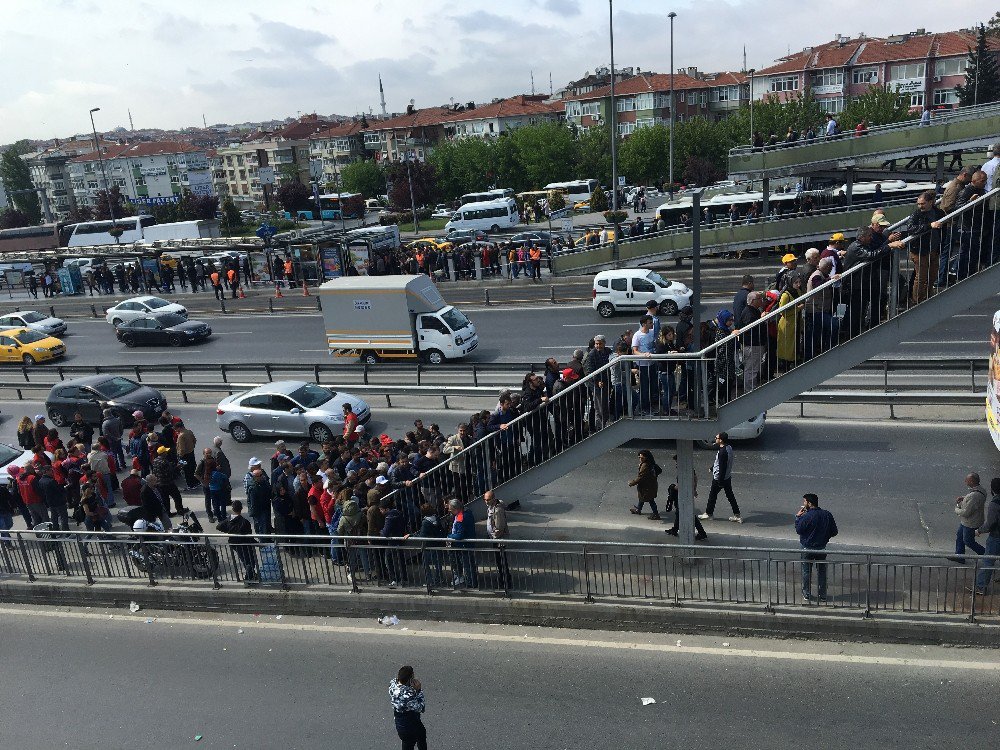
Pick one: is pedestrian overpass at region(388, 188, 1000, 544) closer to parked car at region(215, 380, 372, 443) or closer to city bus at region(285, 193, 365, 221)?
parked car at region(215, 380, 372, 443)

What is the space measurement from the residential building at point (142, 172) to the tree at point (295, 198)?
145 ft

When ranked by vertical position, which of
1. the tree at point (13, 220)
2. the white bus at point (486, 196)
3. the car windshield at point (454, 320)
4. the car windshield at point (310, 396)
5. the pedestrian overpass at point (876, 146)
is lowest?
the car windshield at point (310, 396)

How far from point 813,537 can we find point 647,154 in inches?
2572

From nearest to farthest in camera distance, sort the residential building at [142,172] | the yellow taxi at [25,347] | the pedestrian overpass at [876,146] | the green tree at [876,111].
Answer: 1. the pedestrian overpass at [876,146]
2. the yellow taxi at [25,347]
3. the green tree at [876,111]
4. the residential building at [142,172]

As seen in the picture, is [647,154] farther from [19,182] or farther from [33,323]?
[19,182]

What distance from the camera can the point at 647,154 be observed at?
70750 mm

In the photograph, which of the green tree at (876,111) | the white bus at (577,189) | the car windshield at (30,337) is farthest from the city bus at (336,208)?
the car windshield at (30,337)

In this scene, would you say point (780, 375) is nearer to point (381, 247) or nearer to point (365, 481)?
point (365, 481)

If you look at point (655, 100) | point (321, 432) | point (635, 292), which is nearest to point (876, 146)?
point (635, 292)

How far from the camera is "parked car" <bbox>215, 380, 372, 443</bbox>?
58.7ft

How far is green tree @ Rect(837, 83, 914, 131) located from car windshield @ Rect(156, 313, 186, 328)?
50652mm

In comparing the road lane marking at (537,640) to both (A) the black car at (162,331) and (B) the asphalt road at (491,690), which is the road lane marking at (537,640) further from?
(A) the black car at (162,331)

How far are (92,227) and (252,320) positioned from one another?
41601 millimetres

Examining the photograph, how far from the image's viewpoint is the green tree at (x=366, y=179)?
93688 mm
